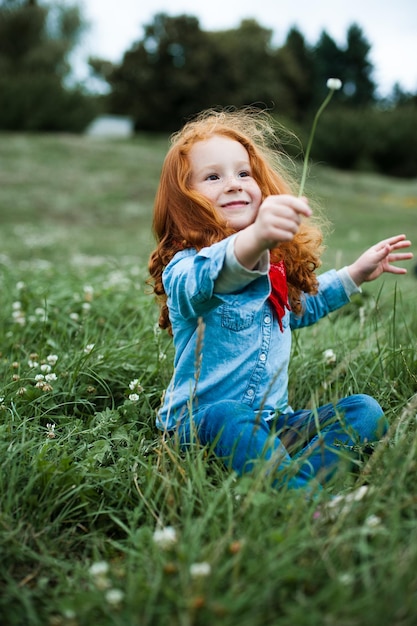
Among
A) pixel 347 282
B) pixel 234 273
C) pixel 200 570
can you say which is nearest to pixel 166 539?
pixel 200 570

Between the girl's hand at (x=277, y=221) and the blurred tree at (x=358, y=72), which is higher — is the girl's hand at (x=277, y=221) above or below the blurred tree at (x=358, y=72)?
below

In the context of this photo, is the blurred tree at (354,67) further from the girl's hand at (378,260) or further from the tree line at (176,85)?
the girl's hand at (378,260)

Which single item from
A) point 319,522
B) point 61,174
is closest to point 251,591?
point 319,522

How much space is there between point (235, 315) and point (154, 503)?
2.26 ft

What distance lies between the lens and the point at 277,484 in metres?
1.67

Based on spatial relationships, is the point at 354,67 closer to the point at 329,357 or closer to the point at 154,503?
the point at 329,357

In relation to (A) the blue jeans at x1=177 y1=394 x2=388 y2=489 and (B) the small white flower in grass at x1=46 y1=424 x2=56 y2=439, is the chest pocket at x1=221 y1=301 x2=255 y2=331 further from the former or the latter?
(B) the small white flower in grass at x1=46 y1=424 x2=56 y2=439

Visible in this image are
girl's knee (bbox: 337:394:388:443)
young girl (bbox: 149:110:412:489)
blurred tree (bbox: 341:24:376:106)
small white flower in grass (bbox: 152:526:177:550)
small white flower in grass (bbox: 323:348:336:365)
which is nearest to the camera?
small white flower in grass (bbox: 152:526:177:550)

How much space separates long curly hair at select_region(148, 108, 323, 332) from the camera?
210 cm

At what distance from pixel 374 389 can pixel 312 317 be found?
36cm

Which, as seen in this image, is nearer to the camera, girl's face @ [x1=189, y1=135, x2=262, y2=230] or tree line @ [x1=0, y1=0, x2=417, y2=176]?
girl's face @ [x1=189, y1=135, x2=262, y2=230]

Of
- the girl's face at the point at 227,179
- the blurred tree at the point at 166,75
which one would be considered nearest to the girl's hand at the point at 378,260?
the girl's face at the point at 227,179

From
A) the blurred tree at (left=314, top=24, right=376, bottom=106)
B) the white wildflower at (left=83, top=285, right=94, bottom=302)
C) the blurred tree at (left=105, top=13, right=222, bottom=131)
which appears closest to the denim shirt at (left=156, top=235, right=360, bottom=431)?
the white wildflower at (left=83, top=285, right=94, bottom=302)

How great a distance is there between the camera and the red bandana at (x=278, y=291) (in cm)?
215
